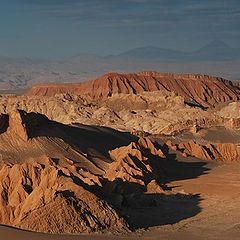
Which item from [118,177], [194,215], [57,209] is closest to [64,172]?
[118,177]

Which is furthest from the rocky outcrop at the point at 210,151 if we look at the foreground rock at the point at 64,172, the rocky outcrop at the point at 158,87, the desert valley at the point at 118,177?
the rocky outcrop at the point at 158,87

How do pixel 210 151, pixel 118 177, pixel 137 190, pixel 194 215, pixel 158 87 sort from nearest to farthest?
1. pixel 194 215
2. pixel 137 190
3. pixel 118 177
4. pixel 210 151
5. pixel 158 87

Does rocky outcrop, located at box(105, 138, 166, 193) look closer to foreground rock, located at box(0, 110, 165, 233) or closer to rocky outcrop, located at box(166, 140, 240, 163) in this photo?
foreground rock, located at box(0, 110, 165, 233)

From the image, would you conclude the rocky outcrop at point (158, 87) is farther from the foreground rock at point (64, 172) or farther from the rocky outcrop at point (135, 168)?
the rocky outcrop at point (135, 168)

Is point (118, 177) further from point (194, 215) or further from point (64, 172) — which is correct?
point (194, 215)

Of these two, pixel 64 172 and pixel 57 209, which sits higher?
pixel 64 172

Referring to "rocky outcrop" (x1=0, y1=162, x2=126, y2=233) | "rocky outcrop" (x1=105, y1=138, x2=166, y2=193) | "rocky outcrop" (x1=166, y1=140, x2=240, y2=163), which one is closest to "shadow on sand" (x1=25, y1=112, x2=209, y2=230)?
"rocky outcrop" (x1=105, y1=138, x2=166, y2=193)
